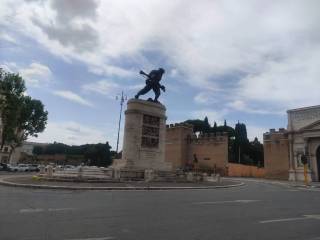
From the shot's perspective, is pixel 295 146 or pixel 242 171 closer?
Result: pixel 295 146

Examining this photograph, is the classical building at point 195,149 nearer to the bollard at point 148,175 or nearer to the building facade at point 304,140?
the building facade at point 304,140

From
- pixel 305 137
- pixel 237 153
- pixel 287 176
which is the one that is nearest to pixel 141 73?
pixel 305 137

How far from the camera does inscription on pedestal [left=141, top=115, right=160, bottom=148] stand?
2680 cm

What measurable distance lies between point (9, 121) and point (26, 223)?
38.2 metres

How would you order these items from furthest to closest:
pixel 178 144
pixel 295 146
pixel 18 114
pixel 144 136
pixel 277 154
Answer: pixel 178 144
pixel 277 154
pixel 295 146
pixel 18 114
pixel 144 136

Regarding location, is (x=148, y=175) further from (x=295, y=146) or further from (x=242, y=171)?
(x=242, y=171)

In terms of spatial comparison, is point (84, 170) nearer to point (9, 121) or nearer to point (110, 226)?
point (110, 226)

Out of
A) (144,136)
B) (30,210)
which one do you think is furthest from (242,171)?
(30,210)

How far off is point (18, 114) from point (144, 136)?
23225 millimetres

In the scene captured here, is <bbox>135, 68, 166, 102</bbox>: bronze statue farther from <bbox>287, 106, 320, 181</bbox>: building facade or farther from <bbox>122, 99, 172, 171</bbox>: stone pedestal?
<bbox>287, 106, 320, 181</bbox>: building facade

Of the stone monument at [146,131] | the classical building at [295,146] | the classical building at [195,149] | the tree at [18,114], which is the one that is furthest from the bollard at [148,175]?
the classical building at [195,149]

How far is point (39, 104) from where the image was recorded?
1983 inches

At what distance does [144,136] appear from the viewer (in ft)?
87.9

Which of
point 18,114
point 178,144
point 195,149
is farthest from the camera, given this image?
point 178,144
